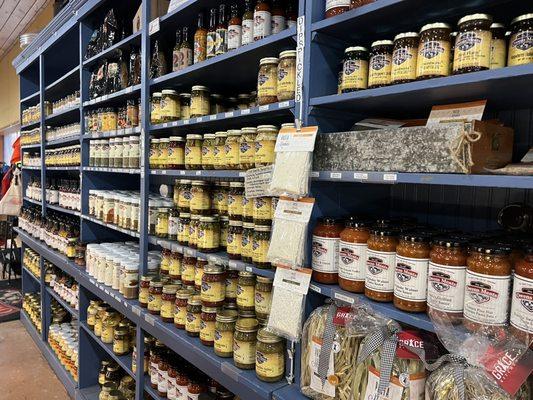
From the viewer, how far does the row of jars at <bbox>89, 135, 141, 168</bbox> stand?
2652mm

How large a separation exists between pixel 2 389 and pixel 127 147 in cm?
230

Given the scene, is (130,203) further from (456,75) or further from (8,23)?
(8,23)

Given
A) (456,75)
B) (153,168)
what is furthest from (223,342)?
(456,75)

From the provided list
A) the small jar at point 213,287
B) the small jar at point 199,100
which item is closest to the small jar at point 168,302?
the small jar at point 213,287

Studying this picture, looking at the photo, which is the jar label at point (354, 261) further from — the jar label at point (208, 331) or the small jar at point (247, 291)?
the jar label at point (208, 331)

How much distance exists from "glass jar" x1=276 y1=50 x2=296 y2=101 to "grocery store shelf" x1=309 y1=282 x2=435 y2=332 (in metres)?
0.72

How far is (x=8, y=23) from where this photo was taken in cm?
→ 719

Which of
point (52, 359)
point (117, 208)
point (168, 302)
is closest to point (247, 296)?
point (168, 302)

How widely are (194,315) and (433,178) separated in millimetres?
1369

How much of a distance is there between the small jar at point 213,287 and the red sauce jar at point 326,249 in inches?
24.6

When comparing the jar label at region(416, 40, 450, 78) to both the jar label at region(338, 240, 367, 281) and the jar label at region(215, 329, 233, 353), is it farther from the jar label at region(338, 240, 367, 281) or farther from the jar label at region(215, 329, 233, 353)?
the jar label at region(215, 329, 233, 353)

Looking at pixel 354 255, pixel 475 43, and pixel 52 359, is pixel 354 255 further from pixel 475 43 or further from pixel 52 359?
pixel 52 359

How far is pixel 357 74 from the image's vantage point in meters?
1.38

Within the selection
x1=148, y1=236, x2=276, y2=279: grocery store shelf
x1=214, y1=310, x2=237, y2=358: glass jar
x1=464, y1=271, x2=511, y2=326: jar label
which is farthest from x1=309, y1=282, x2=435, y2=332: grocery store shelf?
x1=214, y1=310, x2=237, y2=358: glass jar
